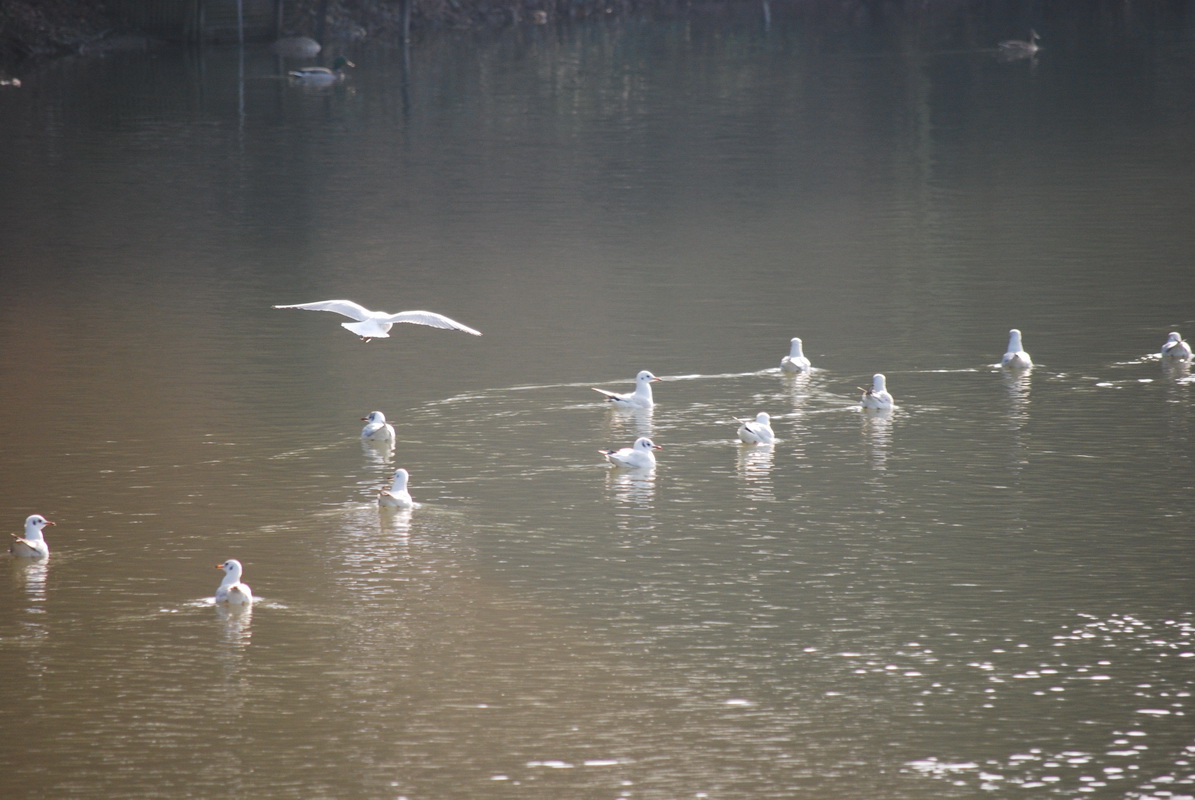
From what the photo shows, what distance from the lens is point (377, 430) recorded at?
18.9 m

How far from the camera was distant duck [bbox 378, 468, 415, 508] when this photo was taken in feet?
54.5

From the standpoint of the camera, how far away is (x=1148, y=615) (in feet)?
45.0

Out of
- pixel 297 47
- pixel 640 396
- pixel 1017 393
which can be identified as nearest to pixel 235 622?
pixel 640 396

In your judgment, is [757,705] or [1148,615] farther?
[1148,615]

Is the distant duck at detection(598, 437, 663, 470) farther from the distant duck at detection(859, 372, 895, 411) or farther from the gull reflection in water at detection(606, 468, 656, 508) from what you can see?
the distant duck at detection(859, 372, 895, 411)

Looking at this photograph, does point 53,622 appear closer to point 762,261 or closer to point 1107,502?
point 1107,502

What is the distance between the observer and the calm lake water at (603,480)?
11805 millimetres

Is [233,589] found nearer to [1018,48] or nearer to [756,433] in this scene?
[756,433]

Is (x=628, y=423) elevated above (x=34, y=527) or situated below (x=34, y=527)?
below

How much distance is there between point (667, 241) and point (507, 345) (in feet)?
28.4

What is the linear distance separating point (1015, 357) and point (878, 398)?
2.83 m

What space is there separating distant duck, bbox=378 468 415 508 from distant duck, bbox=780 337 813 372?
6550mm

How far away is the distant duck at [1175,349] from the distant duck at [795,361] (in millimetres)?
4432

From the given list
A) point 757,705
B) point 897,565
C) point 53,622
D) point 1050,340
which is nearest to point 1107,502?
point 897,565
